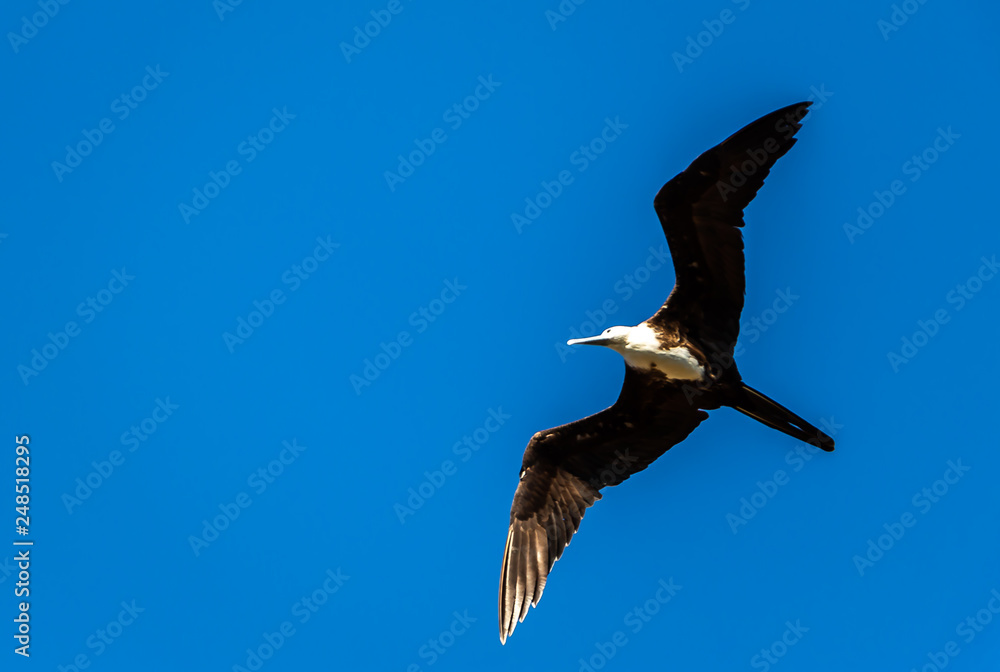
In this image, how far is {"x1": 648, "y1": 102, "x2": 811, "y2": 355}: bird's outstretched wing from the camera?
11234 millimetres

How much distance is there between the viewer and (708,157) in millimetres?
11312

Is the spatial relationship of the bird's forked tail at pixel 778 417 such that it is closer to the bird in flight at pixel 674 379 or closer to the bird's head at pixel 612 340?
the bird in flight at pixel 674 379

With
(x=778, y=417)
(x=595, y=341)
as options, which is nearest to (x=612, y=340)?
(x=595, y=341)

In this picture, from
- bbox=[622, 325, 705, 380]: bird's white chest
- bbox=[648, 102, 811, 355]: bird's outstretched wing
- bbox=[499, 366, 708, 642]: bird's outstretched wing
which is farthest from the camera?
bbox=[499, 366, 708, 642]: bird's outstretched wing

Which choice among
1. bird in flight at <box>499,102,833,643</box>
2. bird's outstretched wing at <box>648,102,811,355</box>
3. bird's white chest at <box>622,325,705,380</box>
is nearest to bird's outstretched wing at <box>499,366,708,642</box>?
bird in flight at <box>499,102,833,643</box>

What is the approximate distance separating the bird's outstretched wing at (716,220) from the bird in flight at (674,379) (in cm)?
1

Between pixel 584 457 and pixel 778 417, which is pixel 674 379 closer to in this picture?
pixel 778 417

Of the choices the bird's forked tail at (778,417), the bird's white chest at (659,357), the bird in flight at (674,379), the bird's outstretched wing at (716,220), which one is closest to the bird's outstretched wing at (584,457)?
the bird in flight at (674,379)

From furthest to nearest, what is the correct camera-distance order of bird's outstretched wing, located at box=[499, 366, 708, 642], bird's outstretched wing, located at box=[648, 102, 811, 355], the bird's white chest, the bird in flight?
bird's outstretched wing, located at box=[499, 366, 708, 642] < the bird's white chest < the bird in flight < bird's outstretched wing, located at box=[648, 102, 811, 355]

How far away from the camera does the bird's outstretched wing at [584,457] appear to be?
12.2 meters

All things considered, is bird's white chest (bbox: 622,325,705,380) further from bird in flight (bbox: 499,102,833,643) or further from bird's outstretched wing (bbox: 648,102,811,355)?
bird's outstretched wing (bbox: 648,102,811,355)

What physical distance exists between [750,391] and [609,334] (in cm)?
163

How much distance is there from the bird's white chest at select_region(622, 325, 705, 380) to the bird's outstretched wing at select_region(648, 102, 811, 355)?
0.88 ft

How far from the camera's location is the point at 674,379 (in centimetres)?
1193
